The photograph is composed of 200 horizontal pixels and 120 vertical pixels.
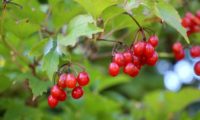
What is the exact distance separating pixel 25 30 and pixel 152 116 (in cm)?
112

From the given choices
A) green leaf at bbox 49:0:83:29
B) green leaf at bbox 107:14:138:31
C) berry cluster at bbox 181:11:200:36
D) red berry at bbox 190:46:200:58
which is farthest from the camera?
berry cluster at bbox 181:11:200:36

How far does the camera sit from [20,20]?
84.3 inches

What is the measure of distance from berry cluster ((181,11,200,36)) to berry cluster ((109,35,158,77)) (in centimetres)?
51

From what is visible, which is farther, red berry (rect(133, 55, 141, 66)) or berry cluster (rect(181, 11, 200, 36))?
berry cluster (rect(181, 11, 200, 36))

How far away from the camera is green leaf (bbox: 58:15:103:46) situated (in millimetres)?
1791

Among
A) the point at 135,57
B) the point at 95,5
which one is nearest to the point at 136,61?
the point at 135,57

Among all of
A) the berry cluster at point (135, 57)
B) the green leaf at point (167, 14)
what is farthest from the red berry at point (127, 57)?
the green leaf at point (167, 14)

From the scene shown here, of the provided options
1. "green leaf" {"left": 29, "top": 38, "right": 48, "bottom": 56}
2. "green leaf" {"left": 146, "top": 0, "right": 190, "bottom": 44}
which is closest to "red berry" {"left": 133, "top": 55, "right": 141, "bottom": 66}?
"green leaf" {"left": 146, "top": 0, "right": 190, "bottom": 44}

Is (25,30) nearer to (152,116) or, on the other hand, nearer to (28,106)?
(28,106)

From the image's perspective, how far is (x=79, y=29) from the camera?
1851 millimetres

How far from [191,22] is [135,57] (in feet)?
2.08

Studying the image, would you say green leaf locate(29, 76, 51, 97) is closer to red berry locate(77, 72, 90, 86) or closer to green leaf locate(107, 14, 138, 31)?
red berry locate(77, 72, 90, 86)

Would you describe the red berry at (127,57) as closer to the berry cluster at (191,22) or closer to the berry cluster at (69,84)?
the berry cluster at (69,84)

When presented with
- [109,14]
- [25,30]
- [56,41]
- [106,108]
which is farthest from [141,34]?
[106,108]
